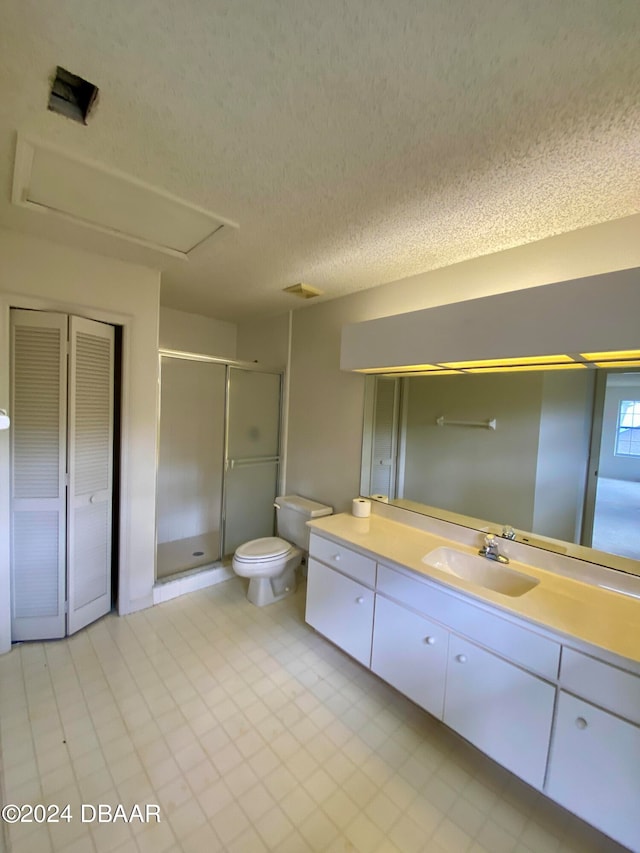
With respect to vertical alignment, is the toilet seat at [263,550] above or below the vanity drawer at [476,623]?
below

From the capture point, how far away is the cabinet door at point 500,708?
4.25 ft

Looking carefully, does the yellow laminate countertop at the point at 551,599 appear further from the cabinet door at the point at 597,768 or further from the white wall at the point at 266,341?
the white wall at the point at 266,341

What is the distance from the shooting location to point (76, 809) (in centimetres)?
129

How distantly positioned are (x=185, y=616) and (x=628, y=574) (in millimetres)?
2566

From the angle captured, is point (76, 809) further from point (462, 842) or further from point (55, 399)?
point (55, 399)

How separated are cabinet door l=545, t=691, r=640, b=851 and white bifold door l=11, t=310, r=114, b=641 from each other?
8.37 ft

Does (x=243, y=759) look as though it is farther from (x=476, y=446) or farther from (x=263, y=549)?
(x=476, y=446)

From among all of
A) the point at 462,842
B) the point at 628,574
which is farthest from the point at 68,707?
the point at 628,574

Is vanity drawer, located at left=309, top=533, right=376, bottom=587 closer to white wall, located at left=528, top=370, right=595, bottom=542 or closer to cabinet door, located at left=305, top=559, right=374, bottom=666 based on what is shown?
cabinet door, located at left=305, top=559, right=374, bottom=666

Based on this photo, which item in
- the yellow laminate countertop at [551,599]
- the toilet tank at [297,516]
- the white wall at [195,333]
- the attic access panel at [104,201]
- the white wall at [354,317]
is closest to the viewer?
the yellow laminate countertop at [551,599]

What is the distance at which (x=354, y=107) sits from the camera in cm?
102

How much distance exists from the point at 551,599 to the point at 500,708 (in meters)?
0.47

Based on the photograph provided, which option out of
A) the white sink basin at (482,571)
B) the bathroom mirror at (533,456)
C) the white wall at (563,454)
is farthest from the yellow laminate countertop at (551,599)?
the white wall at (563,454)

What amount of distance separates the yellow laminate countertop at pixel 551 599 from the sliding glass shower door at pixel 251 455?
1367 mm
